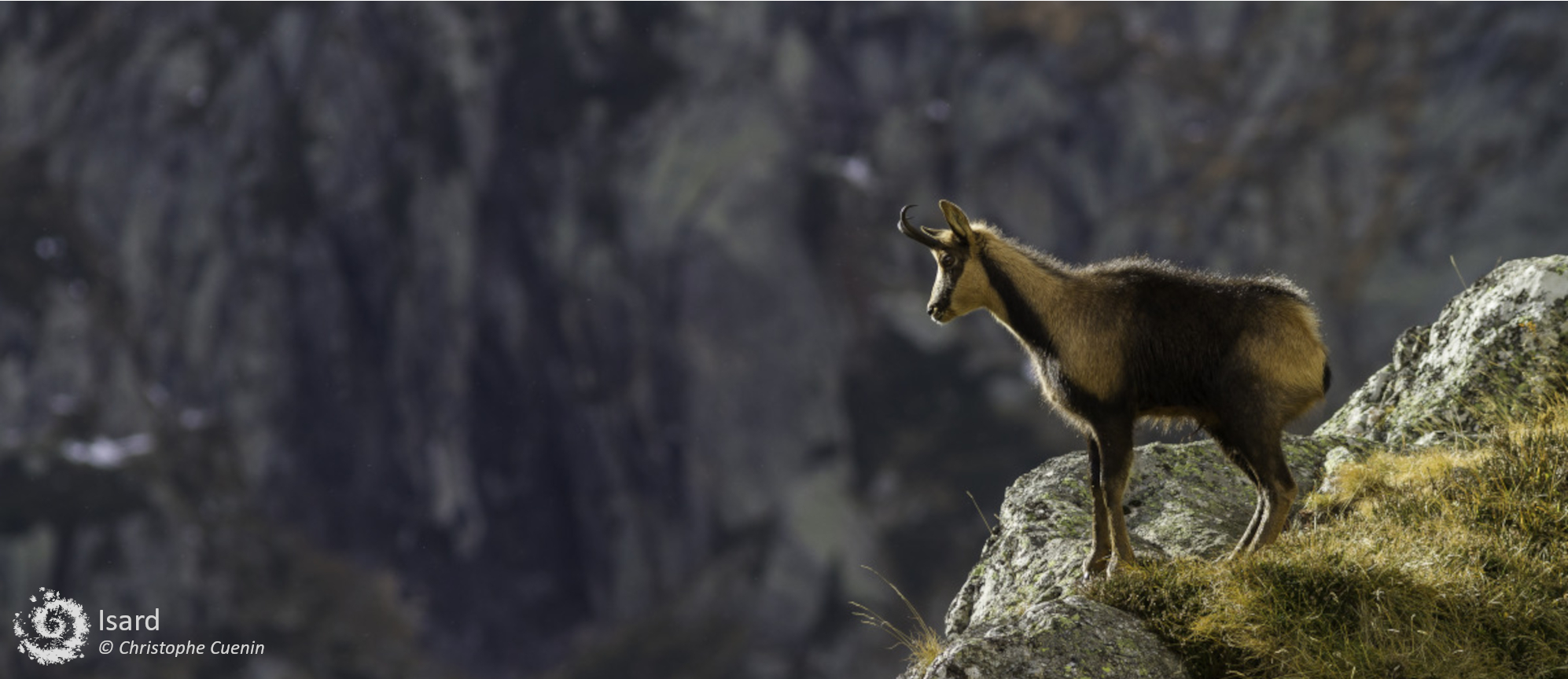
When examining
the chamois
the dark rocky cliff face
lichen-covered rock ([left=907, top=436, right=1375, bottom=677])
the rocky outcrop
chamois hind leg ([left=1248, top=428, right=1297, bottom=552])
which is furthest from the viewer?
the dark rocky cliff face

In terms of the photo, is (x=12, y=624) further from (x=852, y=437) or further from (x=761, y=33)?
(x=761, y=33)

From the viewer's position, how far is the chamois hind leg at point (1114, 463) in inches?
361

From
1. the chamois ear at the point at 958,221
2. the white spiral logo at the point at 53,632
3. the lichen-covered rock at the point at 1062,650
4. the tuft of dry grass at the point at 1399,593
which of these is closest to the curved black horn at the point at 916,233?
the chamois ear at the point at 958,221

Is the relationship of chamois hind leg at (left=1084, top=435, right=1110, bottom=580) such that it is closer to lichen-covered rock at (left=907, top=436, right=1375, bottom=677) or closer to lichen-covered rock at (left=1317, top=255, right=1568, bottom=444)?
lichen-covered rock at (left=907, top=436, right=1375, bottom=677)

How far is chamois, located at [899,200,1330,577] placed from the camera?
9148 millimetres

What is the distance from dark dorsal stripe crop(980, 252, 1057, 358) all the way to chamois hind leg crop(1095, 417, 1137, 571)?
0.71 meters

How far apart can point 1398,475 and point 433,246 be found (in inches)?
6397

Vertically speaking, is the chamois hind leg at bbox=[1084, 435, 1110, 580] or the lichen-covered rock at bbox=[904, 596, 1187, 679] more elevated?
the chamois hind leg at bbox=[1084, 435, 1110, 580]

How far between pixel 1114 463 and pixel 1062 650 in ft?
7.54

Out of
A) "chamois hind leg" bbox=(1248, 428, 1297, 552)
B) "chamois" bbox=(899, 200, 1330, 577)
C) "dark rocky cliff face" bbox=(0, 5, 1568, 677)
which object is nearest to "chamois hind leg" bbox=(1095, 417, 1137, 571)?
"chamois" bbox=(899, 200, 1330, 577)

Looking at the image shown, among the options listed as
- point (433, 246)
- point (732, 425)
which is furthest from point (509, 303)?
point (732, 425)

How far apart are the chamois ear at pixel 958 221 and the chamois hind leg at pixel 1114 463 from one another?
1809 millimetres

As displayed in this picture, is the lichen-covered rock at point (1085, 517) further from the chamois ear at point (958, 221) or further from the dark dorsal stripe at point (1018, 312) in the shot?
the chamois ear at point (958, 221)

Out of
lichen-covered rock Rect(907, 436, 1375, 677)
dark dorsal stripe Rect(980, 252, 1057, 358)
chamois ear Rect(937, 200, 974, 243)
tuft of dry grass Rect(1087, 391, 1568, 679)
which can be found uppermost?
chamois ear Rect(937, 200, 974, 243)
